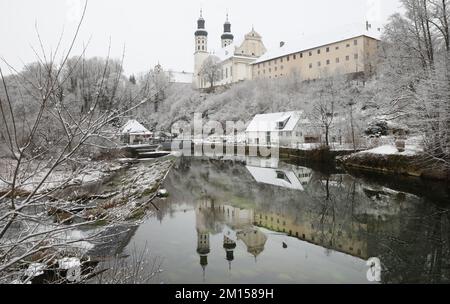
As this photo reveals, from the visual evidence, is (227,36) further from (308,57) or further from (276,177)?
(276,177)

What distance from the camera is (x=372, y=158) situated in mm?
24141

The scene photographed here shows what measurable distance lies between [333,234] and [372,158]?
15.4 m

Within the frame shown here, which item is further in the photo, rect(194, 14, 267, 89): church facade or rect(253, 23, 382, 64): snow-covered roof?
rect(194, 14, 267, 89): church facade

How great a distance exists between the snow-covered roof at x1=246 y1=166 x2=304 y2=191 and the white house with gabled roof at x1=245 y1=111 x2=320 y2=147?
12.3 m

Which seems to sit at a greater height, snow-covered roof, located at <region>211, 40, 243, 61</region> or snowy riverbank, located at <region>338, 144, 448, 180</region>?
snow-covered roof, located at <region>211, 40, 243, 61</region>

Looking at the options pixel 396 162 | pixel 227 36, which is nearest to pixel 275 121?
pixel 396 162

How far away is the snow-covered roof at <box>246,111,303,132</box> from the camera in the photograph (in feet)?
136

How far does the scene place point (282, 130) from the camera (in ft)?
137

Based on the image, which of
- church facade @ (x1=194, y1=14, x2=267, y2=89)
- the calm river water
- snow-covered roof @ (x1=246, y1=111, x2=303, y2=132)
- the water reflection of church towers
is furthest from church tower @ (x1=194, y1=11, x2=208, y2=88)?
the water reflection of church towers

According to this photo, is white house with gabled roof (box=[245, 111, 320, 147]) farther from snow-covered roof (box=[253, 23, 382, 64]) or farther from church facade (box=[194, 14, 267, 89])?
church facade (box=[194, 14, 267, 89])

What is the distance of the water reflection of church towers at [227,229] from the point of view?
9648 millimetres

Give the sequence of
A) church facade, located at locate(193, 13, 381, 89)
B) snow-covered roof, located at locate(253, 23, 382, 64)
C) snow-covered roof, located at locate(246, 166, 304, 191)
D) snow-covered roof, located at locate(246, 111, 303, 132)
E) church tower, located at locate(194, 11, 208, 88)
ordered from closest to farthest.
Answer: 1. snow-covered roof, located at locate(246, 166, 304, 191)
2. snow-covered roof, located at locate(246, 111, 303, 132)
3. church facade, located at locate(193, 13, 381, 89)
4. snow-covered roof, located at locate(253, 23, 382, 64)
5. church tower, located at locate(194, 11, 208, 88)
